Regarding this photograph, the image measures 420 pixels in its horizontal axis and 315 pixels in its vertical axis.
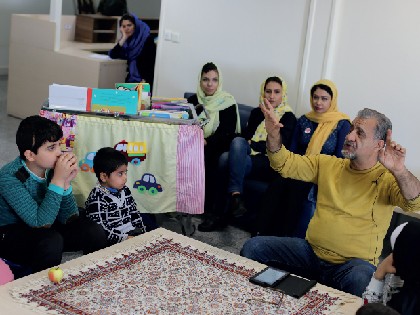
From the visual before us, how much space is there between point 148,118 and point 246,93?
1.66m

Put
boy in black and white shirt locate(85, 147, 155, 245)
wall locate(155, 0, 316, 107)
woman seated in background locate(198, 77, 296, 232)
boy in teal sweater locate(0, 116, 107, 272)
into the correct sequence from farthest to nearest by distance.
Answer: wall locate(155, 0, 316, 107) < woman seated in background locate(198, 77, 296, 232) < boy in black and white shirt locate(85, 147, 155, 245) < boy in teal sweater locate(0, 116, 107, 272)

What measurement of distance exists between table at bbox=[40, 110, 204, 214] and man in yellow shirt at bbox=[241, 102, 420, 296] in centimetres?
88

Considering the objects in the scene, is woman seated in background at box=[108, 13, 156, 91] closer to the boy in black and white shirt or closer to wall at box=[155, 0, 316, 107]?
wall at box=[155, 0, 316, 107]

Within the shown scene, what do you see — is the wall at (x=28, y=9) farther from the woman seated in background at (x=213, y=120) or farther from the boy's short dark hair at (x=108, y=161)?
the boy's short dark hair at (x=108, y=161)

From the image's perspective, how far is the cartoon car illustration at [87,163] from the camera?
404 cm

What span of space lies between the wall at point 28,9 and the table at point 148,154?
204 inches

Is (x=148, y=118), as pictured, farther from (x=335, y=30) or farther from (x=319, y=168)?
(x=335, y=30)

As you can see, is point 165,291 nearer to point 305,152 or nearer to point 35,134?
point 35,134

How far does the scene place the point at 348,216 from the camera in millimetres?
3174

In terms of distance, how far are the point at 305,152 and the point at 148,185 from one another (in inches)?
44.0

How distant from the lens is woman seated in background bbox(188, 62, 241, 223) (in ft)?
15.7

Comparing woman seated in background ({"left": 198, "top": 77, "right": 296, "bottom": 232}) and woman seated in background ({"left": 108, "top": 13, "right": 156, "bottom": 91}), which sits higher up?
woman seated in background ({"left": 108, "top": 13, "right": 156, "bottom": 91})

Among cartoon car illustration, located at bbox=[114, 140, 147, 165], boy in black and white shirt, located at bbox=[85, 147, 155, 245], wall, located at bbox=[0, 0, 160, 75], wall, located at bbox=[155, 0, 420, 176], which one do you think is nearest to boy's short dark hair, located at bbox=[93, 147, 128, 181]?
boy in black and white shirt, located at bbox=[85, 147, 155, 245]

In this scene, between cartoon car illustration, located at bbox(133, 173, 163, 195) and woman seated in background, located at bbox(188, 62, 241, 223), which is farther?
woman seated in background, located at bbox(188, 62, 241, 223)
